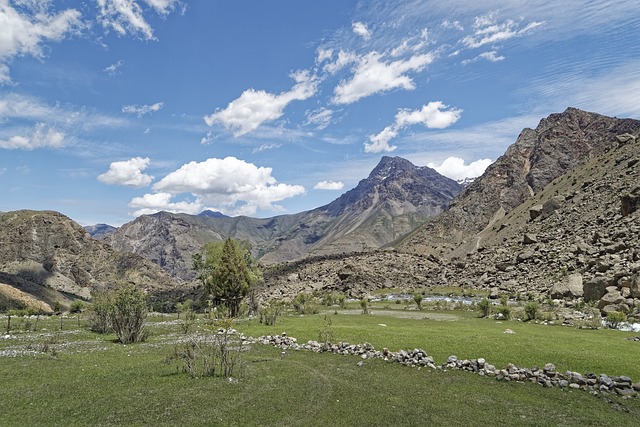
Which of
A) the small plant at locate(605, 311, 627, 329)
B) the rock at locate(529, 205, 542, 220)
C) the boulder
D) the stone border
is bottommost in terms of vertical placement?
the small plant at locate(605, 311, 627, 329)

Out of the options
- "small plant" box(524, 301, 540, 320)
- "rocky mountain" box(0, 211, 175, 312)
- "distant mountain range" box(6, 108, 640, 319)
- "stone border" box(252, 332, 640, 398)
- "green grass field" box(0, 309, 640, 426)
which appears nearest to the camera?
"green grass field" box(0, 309, 640, 426)

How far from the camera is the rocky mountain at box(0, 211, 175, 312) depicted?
14875 centimetres

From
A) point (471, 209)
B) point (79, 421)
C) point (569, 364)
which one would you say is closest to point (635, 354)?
point (569, 364)

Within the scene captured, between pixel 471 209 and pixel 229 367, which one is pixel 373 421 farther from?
pixel 471 209

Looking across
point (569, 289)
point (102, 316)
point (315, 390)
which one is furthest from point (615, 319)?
point (102, 316)

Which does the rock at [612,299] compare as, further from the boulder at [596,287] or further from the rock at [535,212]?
the rock at [535,212]

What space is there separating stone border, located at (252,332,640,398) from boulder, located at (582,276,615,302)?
28.9m

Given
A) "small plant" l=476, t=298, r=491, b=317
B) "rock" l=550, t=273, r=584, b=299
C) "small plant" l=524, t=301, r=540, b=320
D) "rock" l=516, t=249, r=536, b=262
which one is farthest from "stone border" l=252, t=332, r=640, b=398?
"rock" l=516, t=249, r=536, b=262

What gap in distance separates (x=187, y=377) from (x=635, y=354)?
2028 centimetres

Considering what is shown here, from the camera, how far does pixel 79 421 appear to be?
41.3 ft

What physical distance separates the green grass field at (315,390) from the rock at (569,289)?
71.3 ft

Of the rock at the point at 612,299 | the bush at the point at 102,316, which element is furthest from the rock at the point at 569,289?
the bush at the point at 102,316

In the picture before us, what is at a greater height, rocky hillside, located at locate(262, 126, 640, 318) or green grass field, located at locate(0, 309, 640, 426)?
rocky hillside, located at locate(262, 126, 640, 318)

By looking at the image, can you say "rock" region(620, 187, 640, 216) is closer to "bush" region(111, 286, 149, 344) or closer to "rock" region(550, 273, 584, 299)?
"rock" region(550, 273, 584, 299)
